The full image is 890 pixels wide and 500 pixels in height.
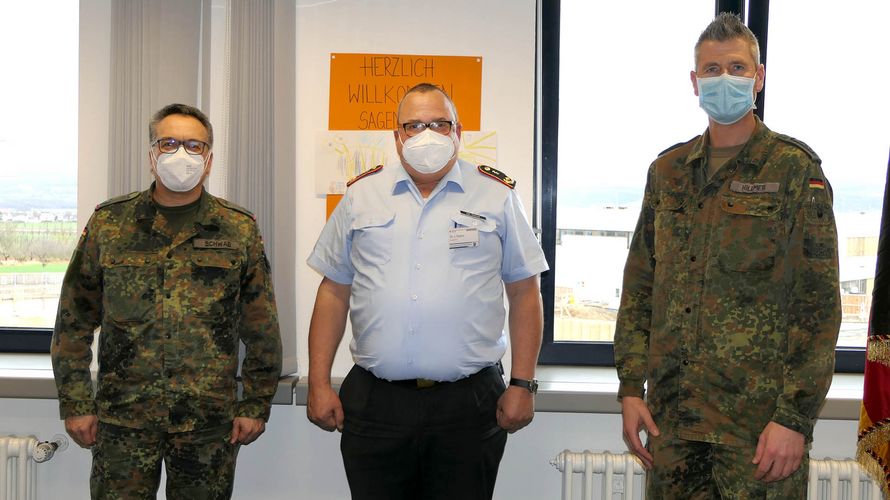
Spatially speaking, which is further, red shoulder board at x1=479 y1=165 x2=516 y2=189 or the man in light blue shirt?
red shoulder board at x1=479 y1=165 x2=516 y2=189

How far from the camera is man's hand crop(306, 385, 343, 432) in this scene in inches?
85.8

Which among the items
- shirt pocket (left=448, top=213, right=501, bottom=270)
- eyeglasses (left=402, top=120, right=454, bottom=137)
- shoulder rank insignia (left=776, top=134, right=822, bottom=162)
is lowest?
shirt pocket (left=448, top=213, right=501, bottom=270)

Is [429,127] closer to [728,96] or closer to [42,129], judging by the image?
[728,96]

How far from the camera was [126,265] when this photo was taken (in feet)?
7.13

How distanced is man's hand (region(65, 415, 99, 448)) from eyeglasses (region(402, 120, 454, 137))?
50.2 inches

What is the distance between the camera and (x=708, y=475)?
1804 millimetres

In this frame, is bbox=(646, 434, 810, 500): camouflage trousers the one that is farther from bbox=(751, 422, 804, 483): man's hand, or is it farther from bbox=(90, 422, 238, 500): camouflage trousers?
bbox=(90, 422, 238, 500): camouflage trousers

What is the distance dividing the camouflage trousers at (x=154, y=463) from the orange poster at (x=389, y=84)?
4.23ft

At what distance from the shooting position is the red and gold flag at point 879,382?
1981mm

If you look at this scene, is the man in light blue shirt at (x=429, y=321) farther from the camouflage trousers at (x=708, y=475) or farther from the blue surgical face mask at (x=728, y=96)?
the blue surgical face mask at (x=728, y=96)

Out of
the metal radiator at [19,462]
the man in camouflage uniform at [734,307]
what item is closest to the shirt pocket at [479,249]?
the man in camouflage uniform at [734,307]

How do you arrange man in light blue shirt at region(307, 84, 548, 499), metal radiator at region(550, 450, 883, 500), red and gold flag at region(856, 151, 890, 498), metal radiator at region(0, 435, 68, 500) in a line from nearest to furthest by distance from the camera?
red and gold flag at region(856, 151, 890, 498)
man in light blue shirt at region(307, 84, 548, 499)
metal radiator at region(550, 450, 883, 500)
metal radiator at region(0, 435, 68, 500)

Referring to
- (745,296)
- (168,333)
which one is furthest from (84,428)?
(745,296)

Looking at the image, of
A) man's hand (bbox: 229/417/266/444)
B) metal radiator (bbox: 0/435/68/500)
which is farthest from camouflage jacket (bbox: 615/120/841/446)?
metal radiator (bbox: 0/435/68/500)
